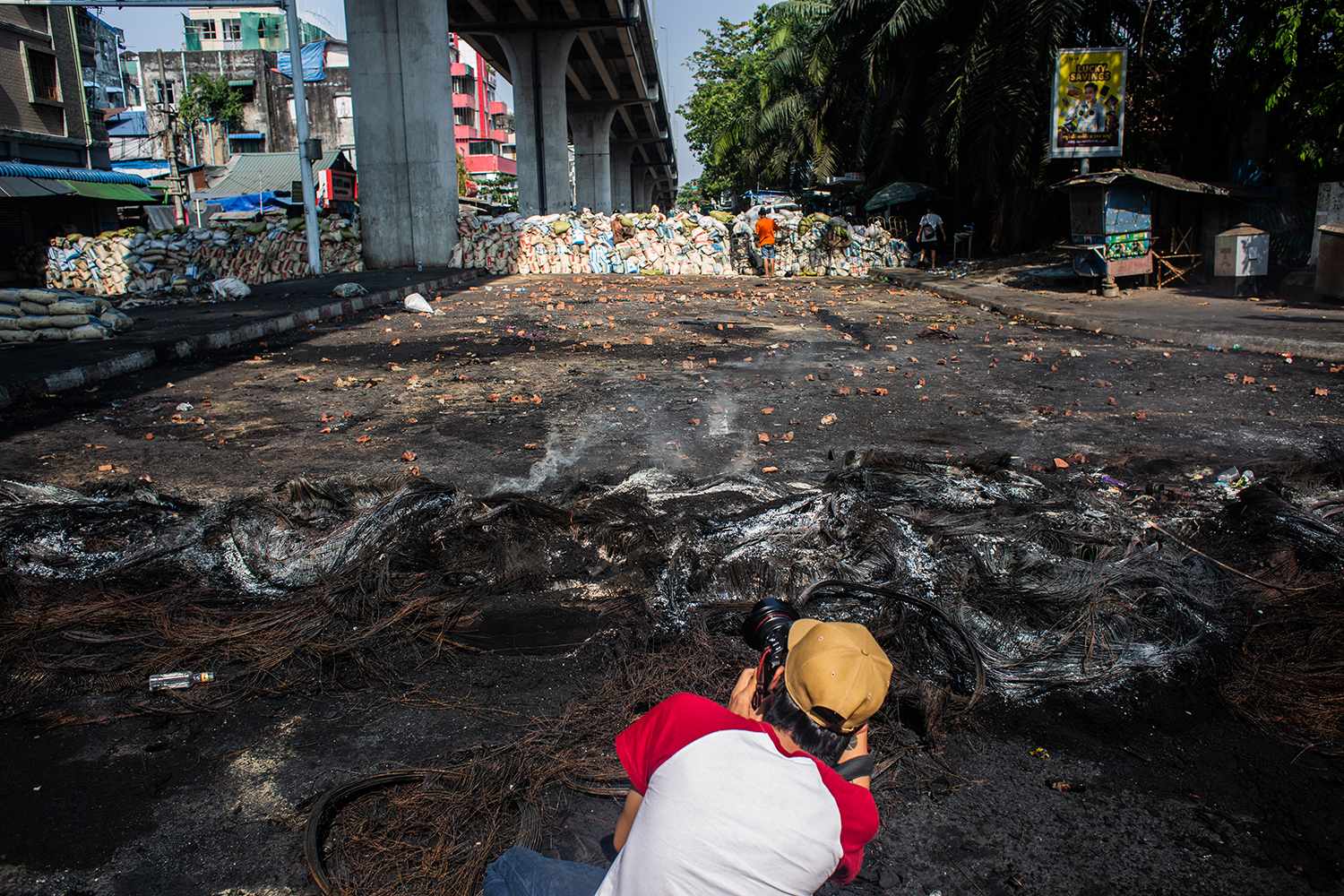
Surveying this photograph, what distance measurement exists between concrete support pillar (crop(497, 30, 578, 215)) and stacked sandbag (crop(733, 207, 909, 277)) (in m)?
11.4

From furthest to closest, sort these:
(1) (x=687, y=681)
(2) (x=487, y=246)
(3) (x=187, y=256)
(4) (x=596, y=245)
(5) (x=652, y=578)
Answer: (4) (x=596, y=245) → (2) (x=487, y=246) → (3) (x=187, y=256) → (5) (x=652, y=578) → (1) (x=687, y=681)

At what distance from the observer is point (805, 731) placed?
160 centimetres

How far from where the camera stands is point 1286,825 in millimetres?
2115

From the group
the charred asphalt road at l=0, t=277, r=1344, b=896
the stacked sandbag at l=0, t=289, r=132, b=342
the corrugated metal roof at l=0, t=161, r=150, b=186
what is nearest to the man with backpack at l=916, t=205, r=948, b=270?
the charred asphalt road at l=0, t=277, r=1344, b=896

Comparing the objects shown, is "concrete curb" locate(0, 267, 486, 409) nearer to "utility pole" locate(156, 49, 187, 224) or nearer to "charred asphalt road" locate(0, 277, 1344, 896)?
"charred asphalt road" locate(0, 277, 1344, 896)

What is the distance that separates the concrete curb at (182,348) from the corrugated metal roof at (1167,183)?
12.5m

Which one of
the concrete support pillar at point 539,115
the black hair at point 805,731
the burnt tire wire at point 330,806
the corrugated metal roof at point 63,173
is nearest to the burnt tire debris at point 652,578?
the burnt tire wire at point 330,806

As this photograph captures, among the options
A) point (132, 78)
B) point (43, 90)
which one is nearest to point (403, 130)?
point (43, 90)

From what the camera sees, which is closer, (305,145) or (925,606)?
(925,606)

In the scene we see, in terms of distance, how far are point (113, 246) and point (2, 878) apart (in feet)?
76.6

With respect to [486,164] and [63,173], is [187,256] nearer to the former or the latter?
[63,173]

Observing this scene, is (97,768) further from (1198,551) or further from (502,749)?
(1198,551)

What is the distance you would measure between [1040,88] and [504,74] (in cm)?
2938

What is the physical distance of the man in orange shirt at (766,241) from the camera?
72.3ft
